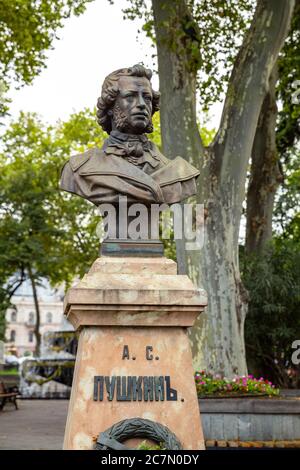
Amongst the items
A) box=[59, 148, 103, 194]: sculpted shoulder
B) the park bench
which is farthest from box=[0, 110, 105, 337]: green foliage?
box=[59, 148, 103, 194]: sculpted shoulder

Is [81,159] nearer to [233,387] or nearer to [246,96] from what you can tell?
[233,387]

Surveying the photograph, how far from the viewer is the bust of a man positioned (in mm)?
5297

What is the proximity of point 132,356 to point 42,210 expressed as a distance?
20371 mm

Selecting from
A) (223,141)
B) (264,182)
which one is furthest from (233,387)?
(264,182)

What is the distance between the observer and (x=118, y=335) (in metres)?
4.90

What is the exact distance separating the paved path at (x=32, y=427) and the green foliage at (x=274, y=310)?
17.1 feet

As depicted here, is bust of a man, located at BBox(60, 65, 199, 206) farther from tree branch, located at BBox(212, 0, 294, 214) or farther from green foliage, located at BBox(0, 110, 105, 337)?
green foliage, located at BBox(0, 110, 105, 337)

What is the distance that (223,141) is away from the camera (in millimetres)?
11711

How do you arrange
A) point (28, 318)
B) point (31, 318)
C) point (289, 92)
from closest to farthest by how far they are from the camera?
point (289, 92)
point (31, 318)
point (28, 318)

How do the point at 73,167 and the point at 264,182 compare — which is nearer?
the point at 73,167

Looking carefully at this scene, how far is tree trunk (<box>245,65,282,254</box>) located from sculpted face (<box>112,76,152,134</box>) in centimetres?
1211

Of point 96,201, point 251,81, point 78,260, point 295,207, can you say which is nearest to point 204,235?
point 251,81

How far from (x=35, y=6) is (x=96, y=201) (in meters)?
11.9

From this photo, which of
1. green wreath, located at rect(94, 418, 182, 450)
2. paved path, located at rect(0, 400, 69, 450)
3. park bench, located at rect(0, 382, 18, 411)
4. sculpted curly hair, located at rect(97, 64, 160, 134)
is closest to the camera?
green wreath, located at rect(94, 418, 182, 450)
